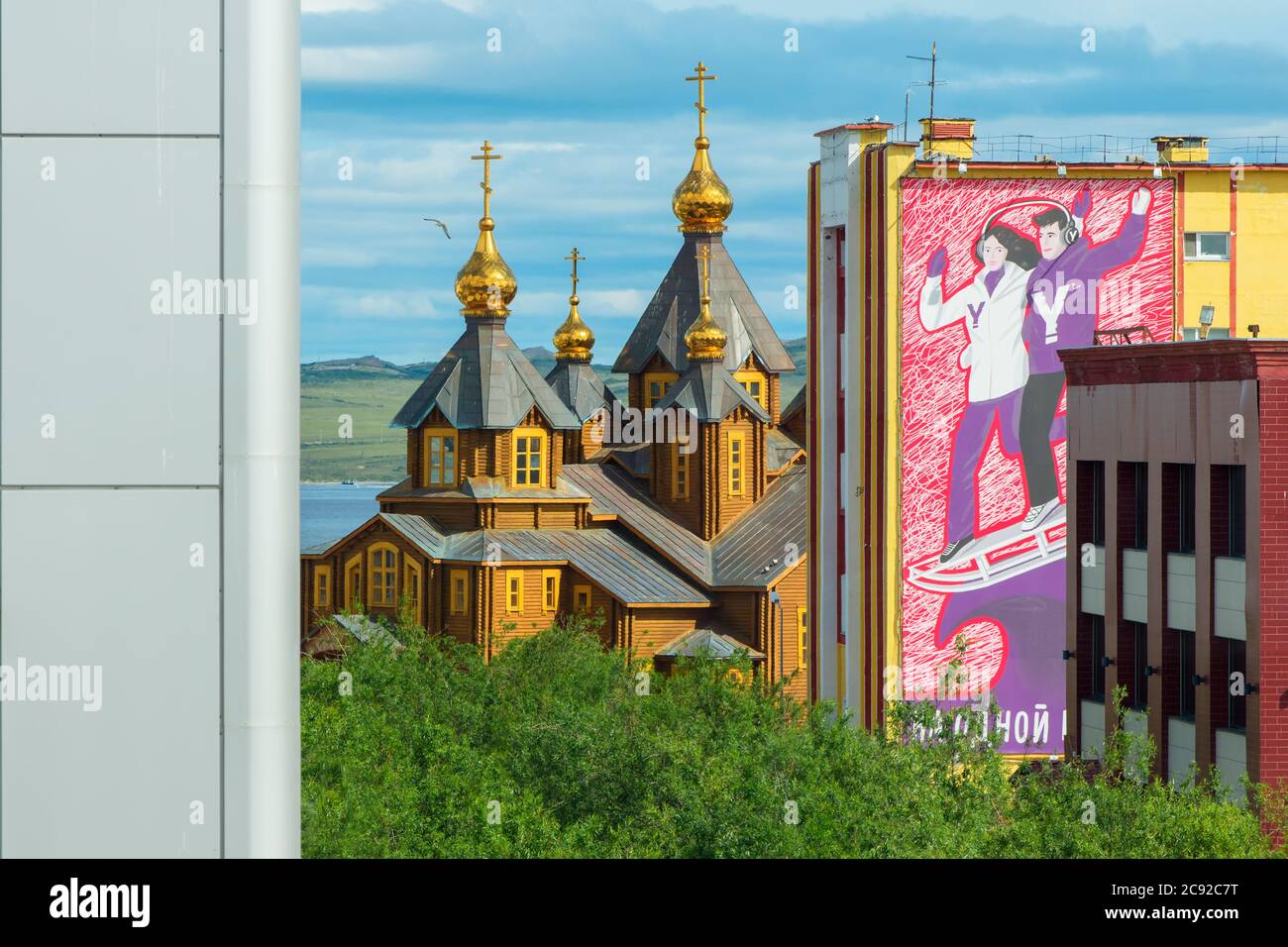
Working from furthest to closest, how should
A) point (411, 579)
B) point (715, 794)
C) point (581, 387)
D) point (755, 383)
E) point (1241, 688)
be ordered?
point (581, 387), point (755, 383), point (411, 579), point (1241, 688), point (715, 794)

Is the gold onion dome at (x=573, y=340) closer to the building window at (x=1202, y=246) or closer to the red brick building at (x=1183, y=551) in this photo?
the building window at (x=1202, y=246)

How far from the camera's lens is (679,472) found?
7238cm

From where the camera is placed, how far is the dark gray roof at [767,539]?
69375mm

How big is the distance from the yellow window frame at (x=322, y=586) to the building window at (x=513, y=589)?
672cm

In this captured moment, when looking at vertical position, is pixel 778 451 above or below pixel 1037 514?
above

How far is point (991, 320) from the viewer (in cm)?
4434

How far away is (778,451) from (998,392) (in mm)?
31102

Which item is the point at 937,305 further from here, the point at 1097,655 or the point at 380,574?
the point at 380,574

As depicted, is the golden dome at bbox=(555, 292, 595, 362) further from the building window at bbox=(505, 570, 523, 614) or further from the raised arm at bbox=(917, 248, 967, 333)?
the raised arm at bbox=(917, 248, 967, 333)

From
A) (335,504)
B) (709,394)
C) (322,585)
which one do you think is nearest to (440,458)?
(322,585)

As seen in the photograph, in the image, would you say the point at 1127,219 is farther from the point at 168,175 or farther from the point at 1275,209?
the point at 168,175

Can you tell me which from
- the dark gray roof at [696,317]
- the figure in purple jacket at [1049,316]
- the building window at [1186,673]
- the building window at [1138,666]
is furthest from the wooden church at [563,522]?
the building window at [1186,673]
